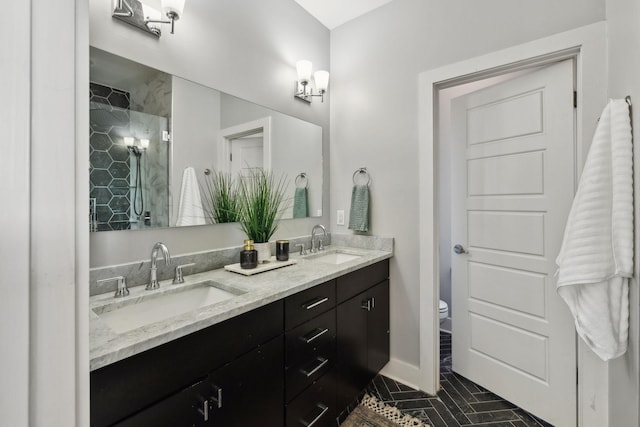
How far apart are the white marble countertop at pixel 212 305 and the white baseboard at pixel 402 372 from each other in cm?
80

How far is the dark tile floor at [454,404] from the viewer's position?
1697 mm

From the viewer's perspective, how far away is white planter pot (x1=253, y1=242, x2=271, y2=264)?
170 centimetres

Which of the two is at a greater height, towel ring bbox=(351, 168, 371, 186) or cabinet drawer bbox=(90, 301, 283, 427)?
towel ring bbox=(351, 168, 371, 186)

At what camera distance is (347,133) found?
2.38 metres

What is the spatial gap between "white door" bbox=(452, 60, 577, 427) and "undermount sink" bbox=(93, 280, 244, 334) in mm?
1614

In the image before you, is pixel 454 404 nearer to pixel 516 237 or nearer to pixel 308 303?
pixel 516 237

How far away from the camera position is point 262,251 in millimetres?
1714

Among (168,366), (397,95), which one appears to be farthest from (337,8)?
(168,366)

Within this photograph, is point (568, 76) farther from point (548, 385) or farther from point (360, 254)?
point (548, 385)

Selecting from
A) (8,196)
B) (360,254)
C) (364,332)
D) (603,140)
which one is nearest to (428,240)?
(360,254)

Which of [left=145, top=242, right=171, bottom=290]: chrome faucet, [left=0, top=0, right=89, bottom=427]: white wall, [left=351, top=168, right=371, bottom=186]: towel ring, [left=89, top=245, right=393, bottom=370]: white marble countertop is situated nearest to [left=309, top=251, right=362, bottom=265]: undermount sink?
[left=89, top=245, right=393, bottom=370]: white marble countertop

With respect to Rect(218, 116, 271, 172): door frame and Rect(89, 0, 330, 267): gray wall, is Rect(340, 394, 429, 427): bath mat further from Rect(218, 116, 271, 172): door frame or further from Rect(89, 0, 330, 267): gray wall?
Rect(218, 116, 271, 172): door frame

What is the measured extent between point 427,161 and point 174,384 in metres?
1.80

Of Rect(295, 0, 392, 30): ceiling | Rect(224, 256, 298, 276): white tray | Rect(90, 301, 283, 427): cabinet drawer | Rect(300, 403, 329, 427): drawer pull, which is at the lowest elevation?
Rect(300, 403, 329, 427): drawer pull
